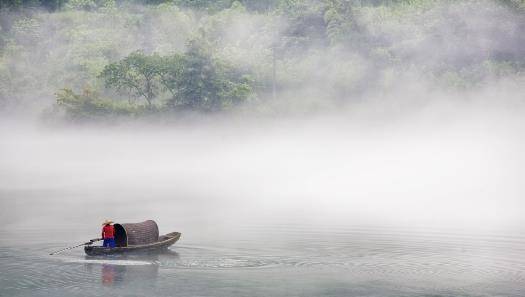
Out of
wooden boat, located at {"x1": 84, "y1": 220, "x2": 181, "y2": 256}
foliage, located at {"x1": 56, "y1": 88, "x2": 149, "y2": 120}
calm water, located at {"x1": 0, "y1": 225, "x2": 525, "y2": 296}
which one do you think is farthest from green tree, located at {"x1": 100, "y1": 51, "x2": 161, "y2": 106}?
wooden boat, located at {"x1": 84, "y1": 220, "x2": 181, "y2": 256}

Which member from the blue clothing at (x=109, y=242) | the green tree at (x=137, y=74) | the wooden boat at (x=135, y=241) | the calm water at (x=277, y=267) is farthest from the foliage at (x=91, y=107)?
the blue clothing at (x=109, y=242)

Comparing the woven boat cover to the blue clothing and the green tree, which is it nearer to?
the blue clothing

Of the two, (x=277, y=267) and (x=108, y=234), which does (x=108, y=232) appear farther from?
(x=277, y=267)

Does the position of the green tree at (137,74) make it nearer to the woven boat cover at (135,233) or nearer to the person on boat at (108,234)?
the woven boat cover at (135,233)

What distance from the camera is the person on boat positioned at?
2159 inches

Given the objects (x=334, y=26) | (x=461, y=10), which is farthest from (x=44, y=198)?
(x=461, y=10)

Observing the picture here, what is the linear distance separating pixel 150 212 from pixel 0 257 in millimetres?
27029

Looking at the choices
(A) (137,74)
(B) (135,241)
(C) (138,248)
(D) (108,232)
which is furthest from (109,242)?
(A) (137,74)

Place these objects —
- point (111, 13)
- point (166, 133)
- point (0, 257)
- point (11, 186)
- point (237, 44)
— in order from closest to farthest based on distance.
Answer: point (0, 257)
point (11, 186)
point (166, 133)
point (237, 44)
point (111, 13)

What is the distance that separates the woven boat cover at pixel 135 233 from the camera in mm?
55438

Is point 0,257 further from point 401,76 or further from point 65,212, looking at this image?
point 401,76

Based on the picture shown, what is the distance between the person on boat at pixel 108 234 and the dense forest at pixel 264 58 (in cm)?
7046

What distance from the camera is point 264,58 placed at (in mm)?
146625

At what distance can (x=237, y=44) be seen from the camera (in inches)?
6033
